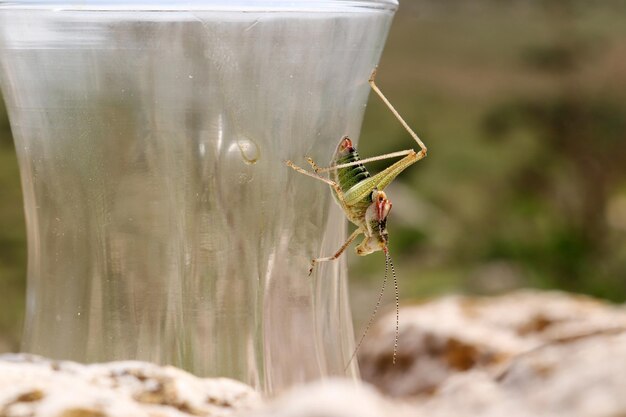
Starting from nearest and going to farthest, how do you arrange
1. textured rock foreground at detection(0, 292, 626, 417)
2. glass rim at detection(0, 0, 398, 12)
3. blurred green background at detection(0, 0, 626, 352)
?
textured rock foreground at detection(0, 292, 626, 417)
glass rim at detection(0, 0, 398, 12)
blurred green background at detection(0, 0, 626, 352)

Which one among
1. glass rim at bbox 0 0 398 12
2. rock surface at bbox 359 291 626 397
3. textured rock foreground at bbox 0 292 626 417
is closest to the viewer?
textured rock foreground at bbox 0 292 626 417

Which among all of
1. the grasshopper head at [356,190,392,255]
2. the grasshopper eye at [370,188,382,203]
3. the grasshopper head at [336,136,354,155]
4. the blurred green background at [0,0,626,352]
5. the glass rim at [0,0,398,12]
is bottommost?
the grasshopper head at [356,190,392,255]

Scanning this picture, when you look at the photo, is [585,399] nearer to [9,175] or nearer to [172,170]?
[172,170]

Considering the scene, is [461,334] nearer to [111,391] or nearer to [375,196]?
[375,196]

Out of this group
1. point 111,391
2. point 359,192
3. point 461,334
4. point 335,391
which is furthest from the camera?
point 461,334

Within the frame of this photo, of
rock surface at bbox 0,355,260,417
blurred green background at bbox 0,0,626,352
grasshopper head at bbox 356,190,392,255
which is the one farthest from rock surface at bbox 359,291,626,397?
blurred green background at bbox 0,0,626,352

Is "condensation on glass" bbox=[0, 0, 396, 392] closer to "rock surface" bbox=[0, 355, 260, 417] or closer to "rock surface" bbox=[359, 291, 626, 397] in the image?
"rock surface" bbox=[0, 355, 260, 417]

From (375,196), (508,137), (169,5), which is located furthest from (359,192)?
(508,137)
